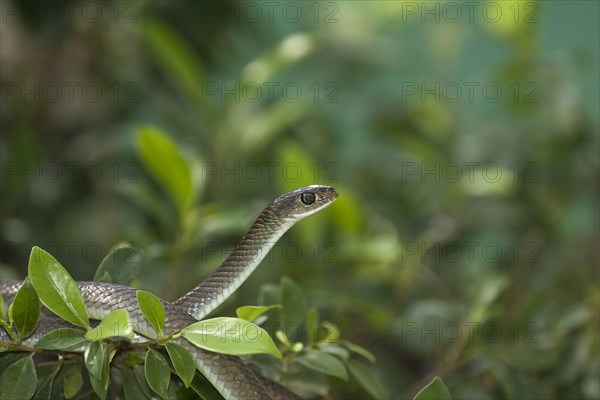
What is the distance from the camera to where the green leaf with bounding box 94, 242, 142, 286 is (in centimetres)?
157

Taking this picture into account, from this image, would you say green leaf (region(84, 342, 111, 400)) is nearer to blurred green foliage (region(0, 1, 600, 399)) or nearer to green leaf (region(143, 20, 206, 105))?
blurred green foliage (region(0, 1, 600, 399))

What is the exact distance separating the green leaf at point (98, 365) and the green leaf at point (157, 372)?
0.22 feet

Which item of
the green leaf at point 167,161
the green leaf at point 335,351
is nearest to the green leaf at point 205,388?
the green leaf at point 335,351

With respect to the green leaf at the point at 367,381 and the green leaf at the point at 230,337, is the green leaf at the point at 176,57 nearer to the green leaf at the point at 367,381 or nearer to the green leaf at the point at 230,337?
the green leaf at the point at 367,381

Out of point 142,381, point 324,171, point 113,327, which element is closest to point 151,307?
point 113,327

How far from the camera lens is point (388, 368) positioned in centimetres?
283

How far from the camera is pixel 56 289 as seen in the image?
1333 mm

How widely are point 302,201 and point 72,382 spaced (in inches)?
26.3

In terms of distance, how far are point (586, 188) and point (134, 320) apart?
2509mm

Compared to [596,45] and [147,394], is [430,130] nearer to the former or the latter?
[147,394]

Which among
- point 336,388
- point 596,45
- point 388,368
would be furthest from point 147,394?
point 596,45

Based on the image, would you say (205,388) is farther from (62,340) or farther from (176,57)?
(176,57)

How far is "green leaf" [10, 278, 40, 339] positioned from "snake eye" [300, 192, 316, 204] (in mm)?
700

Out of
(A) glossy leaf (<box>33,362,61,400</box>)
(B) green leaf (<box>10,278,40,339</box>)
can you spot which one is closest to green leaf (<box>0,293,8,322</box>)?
(B) green leaf (<box>10,278,40,339</box>)
